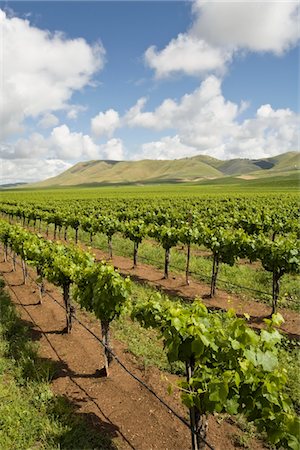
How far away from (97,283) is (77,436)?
149 inches

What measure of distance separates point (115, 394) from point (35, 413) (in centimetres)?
202

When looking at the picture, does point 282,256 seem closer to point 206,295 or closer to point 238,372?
point 206,295

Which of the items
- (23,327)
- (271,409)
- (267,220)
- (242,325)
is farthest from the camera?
(267,220)

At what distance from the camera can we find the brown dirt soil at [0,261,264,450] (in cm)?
754

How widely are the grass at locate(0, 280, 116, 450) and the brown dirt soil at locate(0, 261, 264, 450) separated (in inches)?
11.7

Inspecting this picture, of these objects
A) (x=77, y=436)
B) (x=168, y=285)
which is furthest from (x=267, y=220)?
(x=77, y=436)

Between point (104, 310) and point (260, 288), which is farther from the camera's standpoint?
point (260, 288)

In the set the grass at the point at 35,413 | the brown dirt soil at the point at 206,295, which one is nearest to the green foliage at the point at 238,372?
the grass at the point at 35,413

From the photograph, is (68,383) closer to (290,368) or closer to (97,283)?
(97,283)

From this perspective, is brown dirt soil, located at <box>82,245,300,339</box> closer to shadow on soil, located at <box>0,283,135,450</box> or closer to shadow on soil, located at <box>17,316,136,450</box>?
shadow on soil, located at <box>17,316,136,450</box>

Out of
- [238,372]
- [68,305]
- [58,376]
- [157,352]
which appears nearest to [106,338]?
[58,376]

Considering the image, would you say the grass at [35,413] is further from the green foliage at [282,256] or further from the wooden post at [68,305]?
the green foliage at [282,256]

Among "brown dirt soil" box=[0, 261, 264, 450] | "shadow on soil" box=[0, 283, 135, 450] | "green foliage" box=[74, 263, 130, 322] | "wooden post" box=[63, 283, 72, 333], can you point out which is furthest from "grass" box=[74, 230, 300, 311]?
"shadow on soil" box=[0, 283, 135, 450]

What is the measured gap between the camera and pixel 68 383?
9648mm
